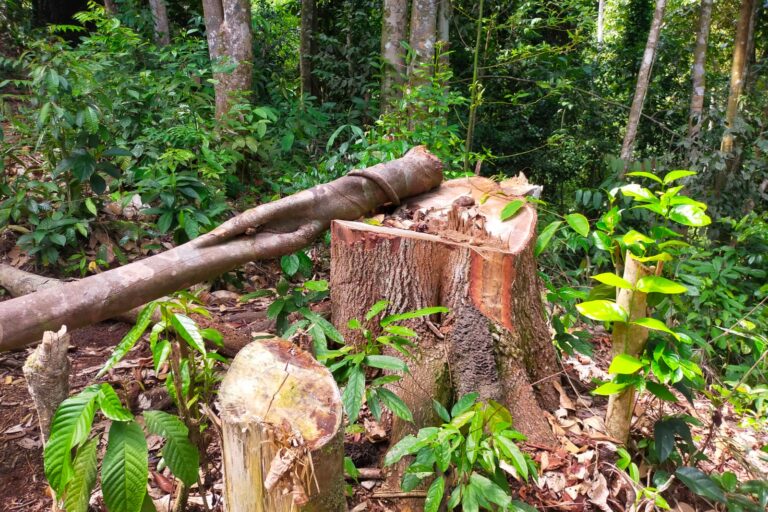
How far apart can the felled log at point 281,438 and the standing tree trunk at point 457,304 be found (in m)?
0.79

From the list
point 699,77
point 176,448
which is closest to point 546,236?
point 176,448

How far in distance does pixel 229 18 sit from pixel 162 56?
82cm

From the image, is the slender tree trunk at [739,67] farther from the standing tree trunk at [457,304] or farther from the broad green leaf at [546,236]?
the standing tree trunk at [457,304]

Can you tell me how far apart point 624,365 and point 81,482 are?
6.07ft

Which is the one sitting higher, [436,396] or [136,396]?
[436,396]

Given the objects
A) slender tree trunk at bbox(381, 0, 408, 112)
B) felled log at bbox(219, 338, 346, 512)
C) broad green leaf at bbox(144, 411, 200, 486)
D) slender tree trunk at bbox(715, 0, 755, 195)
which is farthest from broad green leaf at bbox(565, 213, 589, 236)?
slender tree trunk at bbox(715, 0, 755, 195)

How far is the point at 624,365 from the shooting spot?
2.03 meters

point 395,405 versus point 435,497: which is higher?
point 395,405

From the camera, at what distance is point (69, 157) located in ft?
13.1

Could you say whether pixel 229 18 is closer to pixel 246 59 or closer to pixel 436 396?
pixel 246 59

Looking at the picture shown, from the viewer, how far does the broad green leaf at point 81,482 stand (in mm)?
1587

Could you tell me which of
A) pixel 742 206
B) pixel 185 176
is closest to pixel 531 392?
pixel 185 176

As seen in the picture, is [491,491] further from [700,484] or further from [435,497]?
[700,484]

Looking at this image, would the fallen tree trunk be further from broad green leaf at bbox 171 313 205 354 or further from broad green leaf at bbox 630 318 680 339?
broad green leaf at bbox 630 318 680 339
